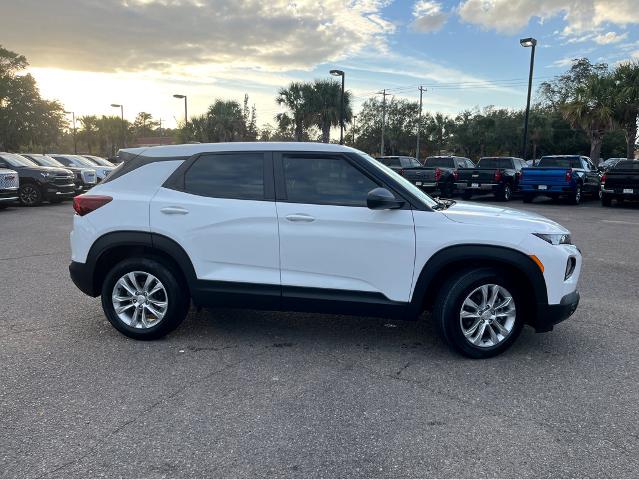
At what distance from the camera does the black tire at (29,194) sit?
16094 millimetres

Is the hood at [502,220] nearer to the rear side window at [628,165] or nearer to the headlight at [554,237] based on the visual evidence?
the headlight at [554,237]

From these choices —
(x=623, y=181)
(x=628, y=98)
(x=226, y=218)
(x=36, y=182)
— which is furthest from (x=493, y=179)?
(x=226, y=218)

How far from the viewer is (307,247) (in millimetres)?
4078

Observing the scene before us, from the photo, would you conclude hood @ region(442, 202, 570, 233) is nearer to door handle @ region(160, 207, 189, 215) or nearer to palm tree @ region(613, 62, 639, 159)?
door handle @ region(160, 207, 189, 215)

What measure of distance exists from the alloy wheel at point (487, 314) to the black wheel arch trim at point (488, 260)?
0.22m

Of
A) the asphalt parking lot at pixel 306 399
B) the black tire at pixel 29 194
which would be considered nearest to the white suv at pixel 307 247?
the asphalt parking lot at pixel 306 399

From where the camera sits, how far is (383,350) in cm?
429

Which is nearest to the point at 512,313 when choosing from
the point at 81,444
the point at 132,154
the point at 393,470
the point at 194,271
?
the point at 393,470

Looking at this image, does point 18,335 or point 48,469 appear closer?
point 48,469

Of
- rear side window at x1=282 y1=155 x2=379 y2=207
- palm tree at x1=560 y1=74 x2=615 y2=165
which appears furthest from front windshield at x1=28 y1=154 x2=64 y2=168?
palm tree at x1=560 y1=74 x2=615 y2=165

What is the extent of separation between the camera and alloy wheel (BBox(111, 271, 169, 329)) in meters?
4.39

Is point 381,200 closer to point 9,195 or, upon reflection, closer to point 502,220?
point 502,220

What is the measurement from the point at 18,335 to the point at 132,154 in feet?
6.34

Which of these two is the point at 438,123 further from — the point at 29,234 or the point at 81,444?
→ the point at 81,444
